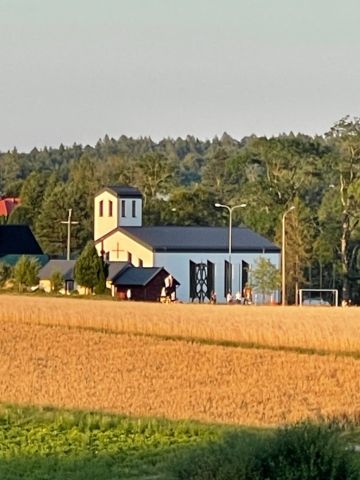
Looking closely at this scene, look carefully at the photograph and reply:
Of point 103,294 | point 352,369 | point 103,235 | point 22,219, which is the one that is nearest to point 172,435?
point 352,369

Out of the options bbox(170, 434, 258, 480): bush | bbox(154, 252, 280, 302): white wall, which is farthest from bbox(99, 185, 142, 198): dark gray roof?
bbox(170, 434, 258, 480): bush

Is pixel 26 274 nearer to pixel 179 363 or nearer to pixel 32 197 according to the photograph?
pixel 32 197

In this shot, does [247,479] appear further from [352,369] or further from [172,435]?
[352,369]

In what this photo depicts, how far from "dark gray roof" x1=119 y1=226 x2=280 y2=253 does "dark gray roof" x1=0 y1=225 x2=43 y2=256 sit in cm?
1205

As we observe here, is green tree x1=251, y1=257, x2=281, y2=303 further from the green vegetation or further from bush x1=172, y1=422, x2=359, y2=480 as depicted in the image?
bush x1=172, y1=422, x2=359, y2=480

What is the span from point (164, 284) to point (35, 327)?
43.8 m

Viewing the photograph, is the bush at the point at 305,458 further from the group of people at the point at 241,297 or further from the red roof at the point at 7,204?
the red roof at the point at 7,204

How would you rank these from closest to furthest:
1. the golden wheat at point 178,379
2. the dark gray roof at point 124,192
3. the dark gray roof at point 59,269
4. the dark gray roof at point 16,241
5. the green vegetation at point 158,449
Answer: the green vegetation at point 158,449
the golden wheat at point 178,379
the dark gray roof at point 59,269
the dark gray roof at point 124,192
the dark gray roof at point 16,241

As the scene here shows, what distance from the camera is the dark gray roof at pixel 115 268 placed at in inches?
3834

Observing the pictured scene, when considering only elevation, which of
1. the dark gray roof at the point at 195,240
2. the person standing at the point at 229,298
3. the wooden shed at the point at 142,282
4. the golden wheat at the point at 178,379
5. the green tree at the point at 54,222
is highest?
the green tree at the point at 54,222

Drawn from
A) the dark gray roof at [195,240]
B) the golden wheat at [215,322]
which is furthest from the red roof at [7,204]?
the golden wheat at [215,322]

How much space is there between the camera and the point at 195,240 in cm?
10381

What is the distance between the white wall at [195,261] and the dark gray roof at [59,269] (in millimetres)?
6918

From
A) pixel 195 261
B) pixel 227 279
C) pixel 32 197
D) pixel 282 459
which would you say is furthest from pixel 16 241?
pixel 282 459
